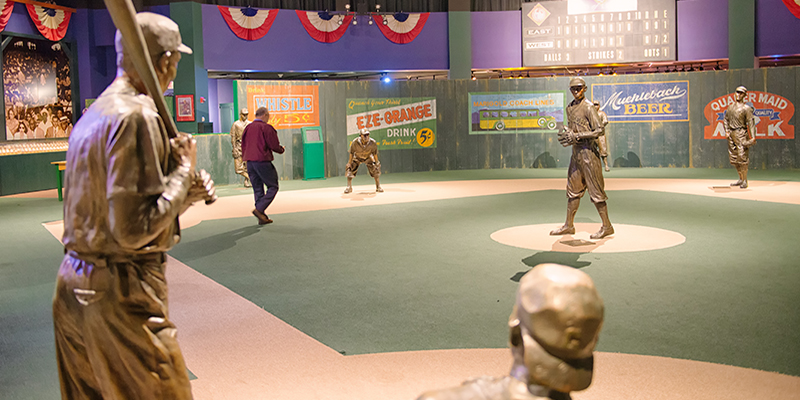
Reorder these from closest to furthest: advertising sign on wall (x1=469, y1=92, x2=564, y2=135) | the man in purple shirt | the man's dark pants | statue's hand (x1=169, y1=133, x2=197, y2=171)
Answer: statue's hand (x1=169, y1=133, x2=197, y2=171), the man in purple shirt, the man's dark pants, advertising sign on wall (x1=469, y1=92, x2=564, y2=135)

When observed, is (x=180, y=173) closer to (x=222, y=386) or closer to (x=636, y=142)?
(x=222, y=386)

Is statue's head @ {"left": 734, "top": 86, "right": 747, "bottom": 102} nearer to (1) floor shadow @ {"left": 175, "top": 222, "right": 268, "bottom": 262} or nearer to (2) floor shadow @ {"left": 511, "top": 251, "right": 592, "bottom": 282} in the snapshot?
(2) floor shadow @ {"left": 511, "top": 251, "right": 592, "bottom": 282}

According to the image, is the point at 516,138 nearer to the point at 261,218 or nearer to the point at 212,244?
the point at 261,218

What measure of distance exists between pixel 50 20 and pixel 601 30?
18.4m

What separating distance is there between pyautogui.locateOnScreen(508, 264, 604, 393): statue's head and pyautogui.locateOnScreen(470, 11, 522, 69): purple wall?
24.6 m

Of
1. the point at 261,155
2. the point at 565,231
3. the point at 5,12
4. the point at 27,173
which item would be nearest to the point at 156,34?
the point at 565,231

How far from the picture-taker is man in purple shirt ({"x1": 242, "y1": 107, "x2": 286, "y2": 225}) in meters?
11.6

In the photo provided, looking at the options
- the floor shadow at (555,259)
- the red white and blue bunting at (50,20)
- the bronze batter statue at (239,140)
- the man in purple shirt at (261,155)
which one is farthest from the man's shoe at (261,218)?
the red white and blue bunting at (50,20)

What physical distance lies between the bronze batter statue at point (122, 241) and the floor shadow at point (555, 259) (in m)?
5.58

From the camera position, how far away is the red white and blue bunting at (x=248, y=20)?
2378 cm

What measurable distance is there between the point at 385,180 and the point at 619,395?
52.8ft

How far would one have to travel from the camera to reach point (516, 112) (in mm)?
23156

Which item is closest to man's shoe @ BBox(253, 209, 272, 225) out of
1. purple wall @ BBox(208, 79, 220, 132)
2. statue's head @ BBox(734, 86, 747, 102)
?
statue's head @ BBox(734, 86, 747, 102)

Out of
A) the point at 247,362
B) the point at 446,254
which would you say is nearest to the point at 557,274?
the point at 247,362
